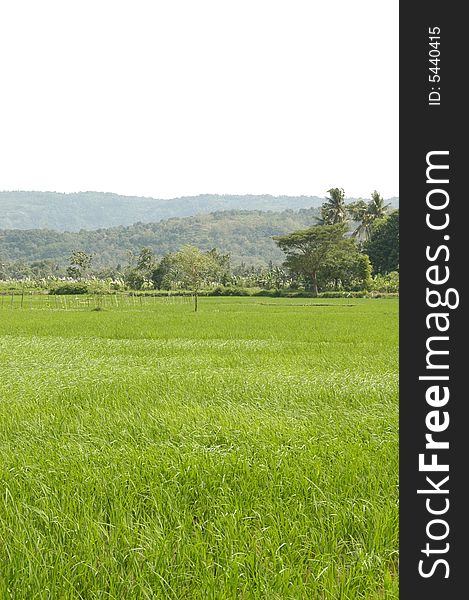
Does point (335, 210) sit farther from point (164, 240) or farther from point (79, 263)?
point (164, 240)

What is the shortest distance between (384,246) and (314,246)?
19.9ft

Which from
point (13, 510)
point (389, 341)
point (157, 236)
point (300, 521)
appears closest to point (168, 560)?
point (300, 521)

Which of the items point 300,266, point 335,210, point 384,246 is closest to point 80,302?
point 300,266

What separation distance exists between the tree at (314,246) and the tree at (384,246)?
2.73 meters

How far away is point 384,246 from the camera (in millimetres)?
50562

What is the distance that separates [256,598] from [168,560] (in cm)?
48

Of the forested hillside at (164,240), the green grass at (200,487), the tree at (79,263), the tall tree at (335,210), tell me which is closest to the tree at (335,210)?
the tall tree at (335,210)

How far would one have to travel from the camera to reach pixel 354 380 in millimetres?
7359

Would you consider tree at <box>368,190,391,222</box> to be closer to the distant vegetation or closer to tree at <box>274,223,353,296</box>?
the distant vegetation

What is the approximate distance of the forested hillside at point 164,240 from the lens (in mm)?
125938

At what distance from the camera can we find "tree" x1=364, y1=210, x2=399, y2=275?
49750 millimetres

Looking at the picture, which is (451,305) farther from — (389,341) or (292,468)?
(389,341)

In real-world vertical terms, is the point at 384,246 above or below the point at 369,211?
below

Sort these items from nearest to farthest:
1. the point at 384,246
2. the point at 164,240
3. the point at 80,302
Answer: the point at 80,302, the point at 384,246, the point at 164,240
